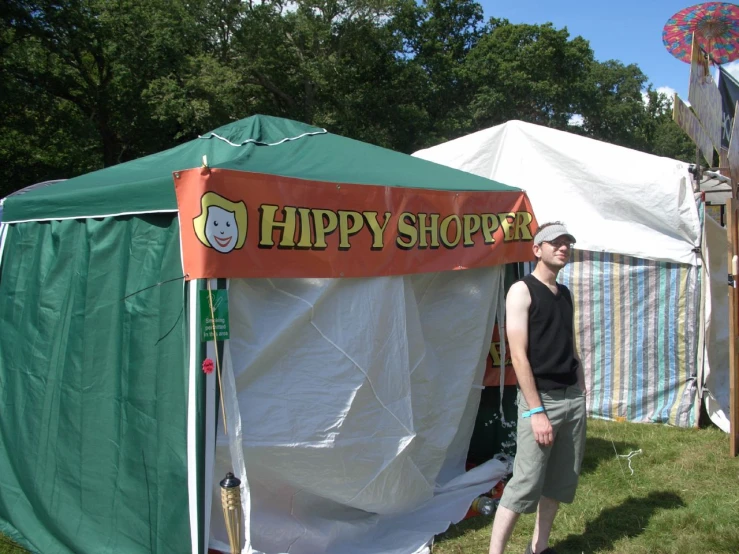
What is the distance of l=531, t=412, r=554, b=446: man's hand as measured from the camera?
9.32ft

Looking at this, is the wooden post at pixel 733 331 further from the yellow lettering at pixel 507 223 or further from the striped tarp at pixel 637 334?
the yellow lettering at pixel 507 223

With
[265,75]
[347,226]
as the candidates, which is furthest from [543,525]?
[265,75]

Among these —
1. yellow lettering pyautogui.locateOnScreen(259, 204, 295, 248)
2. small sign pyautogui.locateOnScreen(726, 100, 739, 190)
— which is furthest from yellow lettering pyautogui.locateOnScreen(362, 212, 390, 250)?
small sign pyautogui.locateOnScreen(726, 100, 739, 190)

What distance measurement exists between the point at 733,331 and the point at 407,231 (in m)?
2.85

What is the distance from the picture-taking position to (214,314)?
281cm

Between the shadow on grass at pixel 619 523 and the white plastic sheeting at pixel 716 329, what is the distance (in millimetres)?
1924

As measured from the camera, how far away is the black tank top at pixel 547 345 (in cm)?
291

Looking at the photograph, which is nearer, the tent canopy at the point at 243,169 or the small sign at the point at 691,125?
the tent canopy at the point at 243,169

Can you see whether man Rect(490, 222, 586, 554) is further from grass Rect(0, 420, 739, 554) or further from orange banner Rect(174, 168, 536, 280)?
orange banner Rect(174, 168, 536, 280)

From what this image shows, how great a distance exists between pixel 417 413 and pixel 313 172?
1.62 metres

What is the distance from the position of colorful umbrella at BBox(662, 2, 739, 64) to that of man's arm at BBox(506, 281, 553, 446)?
15.7 feet

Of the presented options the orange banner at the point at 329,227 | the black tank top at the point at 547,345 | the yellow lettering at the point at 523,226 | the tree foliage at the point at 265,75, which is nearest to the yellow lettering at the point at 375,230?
the orange banner at the point at 329,227

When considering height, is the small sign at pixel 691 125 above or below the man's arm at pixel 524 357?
above

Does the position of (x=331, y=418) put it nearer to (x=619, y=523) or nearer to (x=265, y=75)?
(x=619, y=523)
